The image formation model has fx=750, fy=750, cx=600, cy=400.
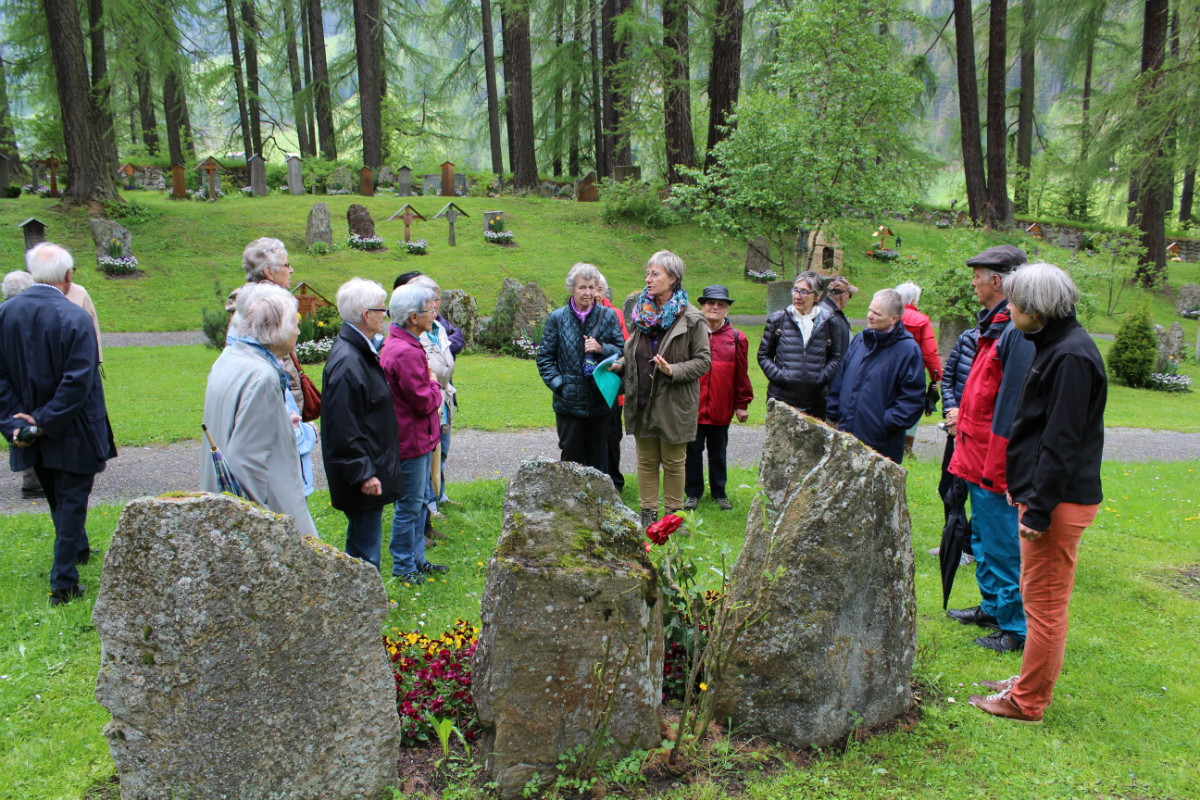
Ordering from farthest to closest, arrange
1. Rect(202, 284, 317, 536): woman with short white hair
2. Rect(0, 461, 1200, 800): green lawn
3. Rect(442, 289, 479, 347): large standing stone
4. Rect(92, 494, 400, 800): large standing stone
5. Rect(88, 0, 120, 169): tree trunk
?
Rect(88, 0, 120, 169): tree trunk
Rect(442, 289, 479, 347): large standing stone
Rect(202, 284, 317, 536): woman with short white hair
Rect(0, 461, 1200, 800): green lawn
Rect(92, 494, 400, 800): large standing stone

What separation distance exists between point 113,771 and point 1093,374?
4.55m

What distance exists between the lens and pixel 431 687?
135 inches

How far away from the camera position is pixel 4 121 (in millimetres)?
28062

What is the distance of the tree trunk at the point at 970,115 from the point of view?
23141 millimetres

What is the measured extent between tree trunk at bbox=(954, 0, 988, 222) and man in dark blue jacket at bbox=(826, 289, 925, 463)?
20.4 meters

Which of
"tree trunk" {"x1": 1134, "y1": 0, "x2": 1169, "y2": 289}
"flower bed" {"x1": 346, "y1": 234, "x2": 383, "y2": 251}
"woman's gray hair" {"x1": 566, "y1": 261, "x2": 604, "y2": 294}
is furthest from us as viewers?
"tree trunk" {"x1": 1134, "y1": 0, "x2": 1169, "y2": 289}

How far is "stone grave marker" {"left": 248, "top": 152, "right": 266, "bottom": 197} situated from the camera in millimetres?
26422

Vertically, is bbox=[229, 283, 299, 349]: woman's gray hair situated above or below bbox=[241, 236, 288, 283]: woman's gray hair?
below

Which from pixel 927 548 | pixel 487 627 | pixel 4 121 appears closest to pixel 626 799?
pixel 487 627

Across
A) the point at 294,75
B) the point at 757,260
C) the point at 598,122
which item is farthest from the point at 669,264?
the point at 294,75

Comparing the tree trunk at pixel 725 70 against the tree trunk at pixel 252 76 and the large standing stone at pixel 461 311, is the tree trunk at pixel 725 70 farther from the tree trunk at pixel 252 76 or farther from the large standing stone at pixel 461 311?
the tree trunk at pixel 252 76

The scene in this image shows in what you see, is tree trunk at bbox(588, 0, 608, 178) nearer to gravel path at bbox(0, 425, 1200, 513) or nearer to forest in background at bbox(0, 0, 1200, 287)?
forest in background at bbox(0, 0, 1200, 287)

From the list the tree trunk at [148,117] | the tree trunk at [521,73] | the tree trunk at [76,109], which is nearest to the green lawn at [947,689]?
the tree trunk at [76,109]

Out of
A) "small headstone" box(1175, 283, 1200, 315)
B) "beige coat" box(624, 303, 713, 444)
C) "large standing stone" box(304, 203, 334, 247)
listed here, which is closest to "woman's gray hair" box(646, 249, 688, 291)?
"beige coat" box(624, 303, 713, 444)
